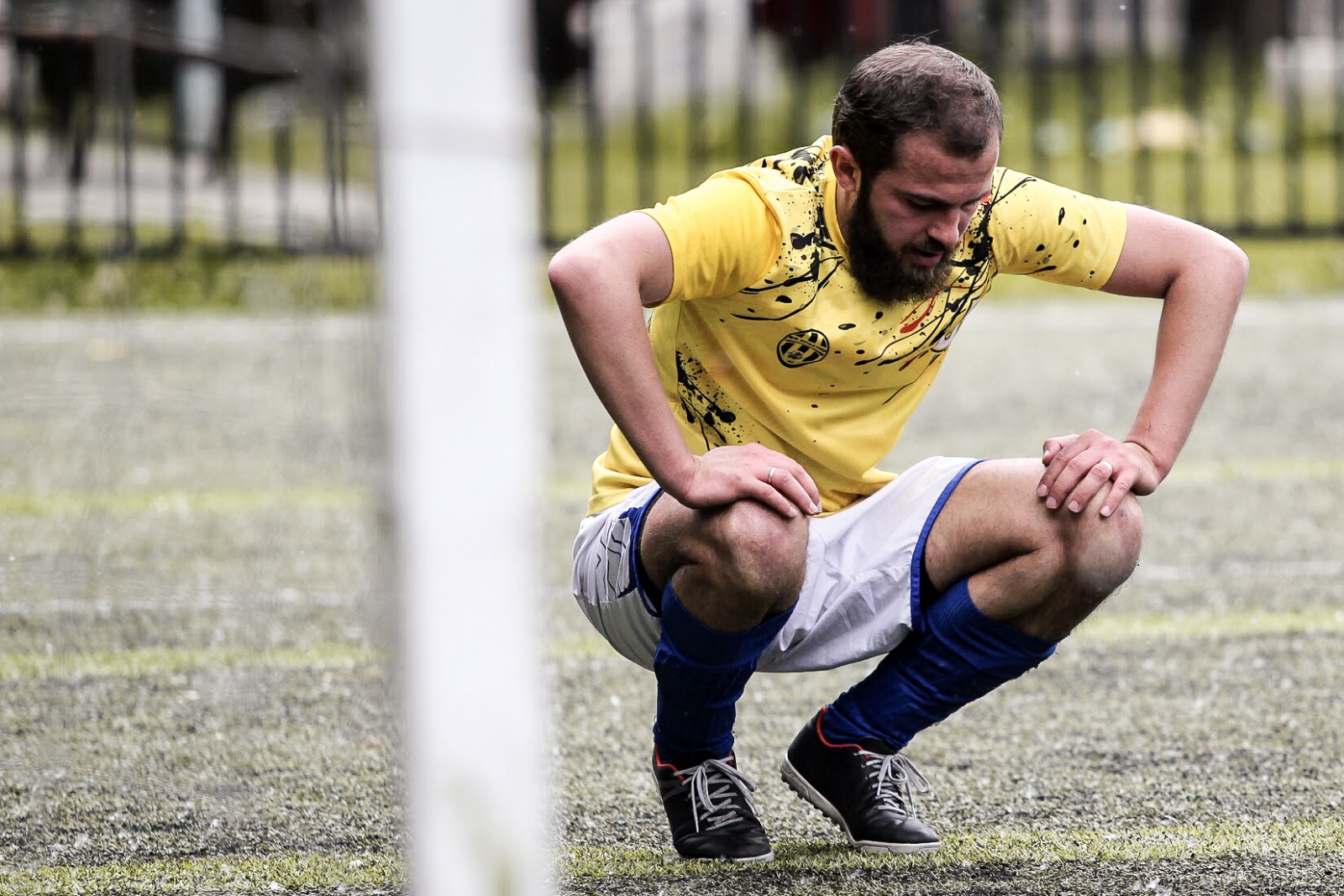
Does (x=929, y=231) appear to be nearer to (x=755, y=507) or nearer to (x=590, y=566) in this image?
(x=755, y=507)

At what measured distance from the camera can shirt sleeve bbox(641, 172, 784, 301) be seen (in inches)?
90.8

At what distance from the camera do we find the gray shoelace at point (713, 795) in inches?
99.0

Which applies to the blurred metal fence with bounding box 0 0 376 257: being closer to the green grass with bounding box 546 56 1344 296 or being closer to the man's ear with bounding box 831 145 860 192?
the green grass with bounding box 546 56 1344 296

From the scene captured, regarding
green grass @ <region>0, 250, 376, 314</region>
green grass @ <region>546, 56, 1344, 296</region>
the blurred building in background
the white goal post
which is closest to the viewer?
the white goal post

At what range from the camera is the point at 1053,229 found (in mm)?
2527

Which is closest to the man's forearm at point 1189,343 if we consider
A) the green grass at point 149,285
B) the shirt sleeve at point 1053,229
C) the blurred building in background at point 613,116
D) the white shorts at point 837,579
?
the shirt sleeve at point 1053,229

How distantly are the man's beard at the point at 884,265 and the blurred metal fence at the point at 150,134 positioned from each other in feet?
21.4

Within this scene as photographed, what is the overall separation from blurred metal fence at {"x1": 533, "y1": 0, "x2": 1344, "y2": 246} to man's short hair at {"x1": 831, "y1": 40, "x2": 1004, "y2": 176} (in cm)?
690

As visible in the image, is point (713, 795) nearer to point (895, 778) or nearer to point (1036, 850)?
point (895, 778)

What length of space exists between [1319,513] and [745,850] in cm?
296

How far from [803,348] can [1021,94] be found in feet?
38.5

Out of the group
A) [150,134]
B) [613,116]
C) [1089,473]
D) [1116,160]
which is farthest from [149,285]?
[1089,473]

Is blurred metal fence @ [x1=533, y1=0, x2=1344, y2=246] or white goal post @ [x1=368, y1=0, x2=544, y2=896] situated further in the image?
blurred metal fence @ [x1=533, y1=0, x2=1344, y2=246]

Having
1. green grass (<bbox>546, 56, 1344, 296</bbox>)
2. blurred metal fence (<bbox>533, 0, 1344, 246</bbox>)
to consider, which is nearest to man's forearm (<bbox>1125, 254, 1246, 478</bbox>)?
blurred metal fence (<bbox>533, 0, 1344, 246</bbox>)
